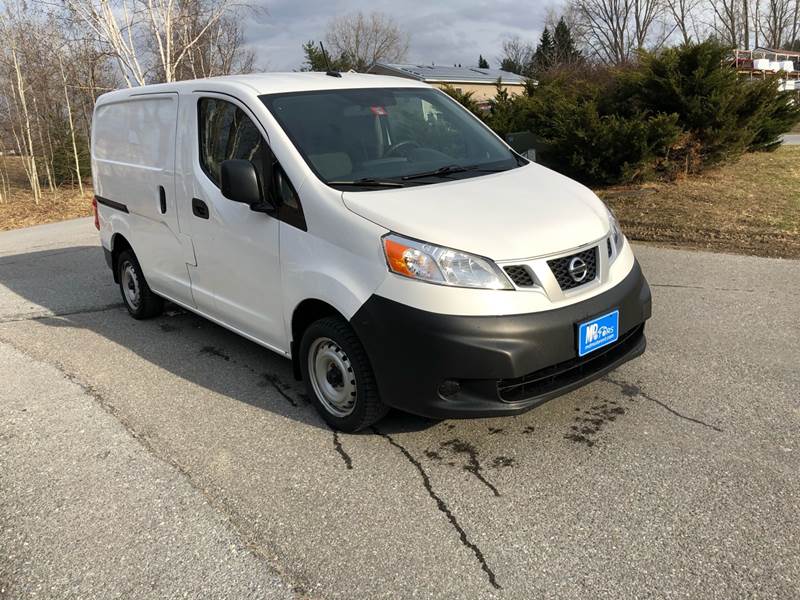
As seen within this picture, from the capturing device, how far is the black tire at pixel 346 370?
11.0 ft

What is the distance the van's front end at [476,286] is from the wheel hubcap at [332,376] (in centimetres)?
2

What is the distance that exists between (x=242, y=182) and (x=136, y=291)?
282cm

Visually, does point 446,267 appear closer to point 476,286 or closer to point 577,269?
point 476,286

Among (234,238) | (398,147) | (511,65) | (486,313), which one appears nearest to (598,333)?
(486,313)

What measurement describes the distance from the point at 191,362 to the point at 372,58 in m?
58.7

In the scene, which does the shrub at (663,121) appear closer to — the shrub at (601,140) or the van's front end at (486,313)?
the shrub at (601,140)

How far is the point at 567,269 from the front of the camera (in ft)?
10.7

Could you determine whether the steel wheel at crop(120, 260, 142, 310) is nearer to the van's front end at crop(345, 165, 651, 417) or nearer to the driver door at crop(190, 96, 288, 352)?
the driver door at crop(190, 96, 288, 352)

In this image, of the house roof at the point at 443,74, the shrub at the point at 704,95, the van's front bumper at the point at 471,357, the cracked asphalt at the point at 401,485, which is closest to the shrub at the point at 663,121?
the shrub at the point at 704,95

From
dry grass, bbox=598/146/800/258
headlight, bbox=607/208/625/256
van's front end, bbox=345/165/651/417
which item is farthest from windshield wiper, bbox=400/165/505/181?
dry grass, bbox=598/146/800/258

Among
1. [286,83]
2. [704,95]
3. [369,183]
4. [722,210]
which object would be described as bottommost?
[722,210]

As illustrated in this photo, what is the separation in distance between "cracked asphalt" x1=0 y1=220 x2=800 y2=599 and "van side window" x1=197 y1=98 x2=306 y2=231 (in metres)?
1.27

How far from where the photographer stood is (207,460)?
3.48 metres

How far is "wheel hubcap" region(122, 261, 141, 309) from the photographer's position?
5.93 m
